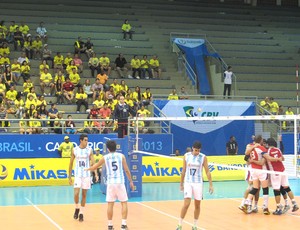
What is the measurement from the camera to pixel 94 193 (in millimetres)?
19562

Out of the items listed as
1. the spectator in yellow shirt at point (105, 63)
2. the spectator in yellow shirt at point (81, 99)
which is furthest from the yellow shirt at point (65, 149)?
the spectator in yellow shirt at point (105, 63)

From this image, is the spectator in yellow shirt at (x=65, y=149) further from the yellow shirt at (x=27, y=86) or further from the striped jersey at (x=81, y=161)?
the striped jersey at (x=81, y=161)

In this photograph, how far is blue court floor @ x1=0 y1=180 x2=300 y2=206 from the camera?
17750 millimetres

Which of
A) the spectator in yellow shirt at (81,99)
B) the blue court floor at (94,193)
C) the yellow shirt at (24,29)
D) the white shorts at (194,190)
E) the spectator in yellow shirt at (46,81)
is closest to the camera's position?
the white shorts at (194,190)

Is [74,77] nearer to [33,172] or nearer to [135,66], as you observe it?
[135,66]

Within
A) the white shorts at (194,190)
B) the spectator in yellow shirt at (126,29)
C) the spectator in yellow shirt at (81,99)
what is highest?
the spectator in yellow shirt at (126,29)

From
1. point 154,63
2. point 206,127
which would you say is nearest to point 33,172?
point 206,127

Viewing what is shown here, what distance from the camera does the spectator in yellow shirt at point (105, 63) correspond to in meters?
30.0

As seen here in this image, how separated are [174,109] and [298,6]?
793 inches

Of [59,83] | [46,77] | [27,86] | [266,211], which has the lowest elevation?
[266,211]

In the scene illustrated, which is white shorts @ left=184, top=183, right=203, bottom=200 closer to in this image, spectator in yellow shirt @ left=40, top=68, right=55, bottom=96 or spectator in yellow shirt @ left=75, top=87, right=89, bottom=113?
spectator in yellow shirt @ left=75, top=87, right=89, bottom=113

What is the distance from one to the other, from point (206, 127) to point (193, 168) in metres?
14.2

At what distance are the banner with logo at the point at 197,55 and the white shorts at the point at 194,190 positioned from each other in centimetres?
2036

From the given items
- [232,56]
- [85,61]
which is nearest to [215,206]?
[85,61]
